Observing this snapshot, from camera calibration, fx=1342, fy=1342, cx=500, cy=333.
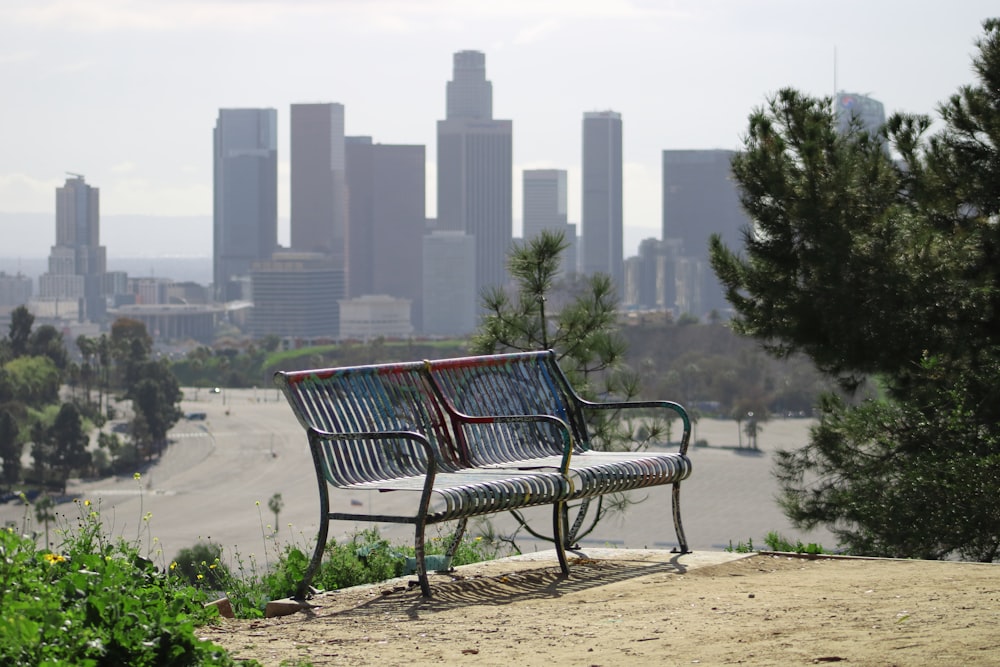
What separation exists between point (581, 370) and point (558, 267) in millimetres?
640

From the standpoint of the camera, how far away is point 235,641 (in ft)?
10.4

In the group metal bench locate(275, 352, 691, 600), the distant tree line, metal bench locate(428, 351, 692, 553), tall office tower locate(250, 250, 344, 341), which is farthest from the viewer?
tall office tower locate(250, 250, 344, 341)

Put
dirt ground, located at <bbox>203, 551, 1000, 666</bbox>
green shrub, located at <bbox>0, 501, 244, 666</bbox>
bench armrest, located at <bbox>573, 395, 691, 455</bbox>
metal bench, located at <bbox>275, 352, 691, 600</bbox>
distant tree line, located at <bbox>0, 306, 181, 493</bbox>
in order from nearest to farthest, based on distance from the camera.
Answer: green shrub, located at <bbox>0, 501, 244, 666</bbox> < dirt ground, located at <bbox>203, 551, 1000, 666</bbox> < metal bench, located at <bbox>275, 352, 691, 600</bbox> < bench armrest, located at <bbox>573, 395, 691, 455</bbox> < distant tree line, located at <bbox>0, 306, 181, 493</bbox>

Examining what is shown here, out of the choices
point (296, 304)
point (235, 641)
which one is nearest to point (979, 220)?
point (235, 641)

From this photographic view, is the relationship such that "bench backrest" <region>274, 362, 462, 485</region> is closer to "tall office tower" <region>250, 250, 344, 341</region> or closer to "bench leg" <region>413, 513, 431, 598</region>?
"bench leg" <region>413, 513, 431, 598</region>

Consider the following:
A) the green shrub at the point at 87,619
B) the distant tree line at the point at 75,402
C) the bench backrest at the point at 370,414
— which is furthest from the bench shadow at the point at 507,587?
the distant tree line at the point at 75,402

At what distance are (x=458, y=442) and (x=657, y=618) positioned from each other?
129 centimetres

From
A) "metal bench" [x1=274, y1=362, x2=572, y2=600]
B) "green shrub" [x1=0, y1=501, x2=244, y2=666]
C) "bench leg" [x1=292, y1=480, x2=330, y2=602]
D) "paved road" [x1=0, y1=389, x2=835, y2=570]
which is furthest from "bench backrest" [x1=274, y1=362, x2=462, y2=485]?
"paved road" [x1=0, y1=389, x2=835, y2=570]

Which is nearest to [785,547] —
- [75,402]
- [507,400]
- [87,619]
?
[507,400]

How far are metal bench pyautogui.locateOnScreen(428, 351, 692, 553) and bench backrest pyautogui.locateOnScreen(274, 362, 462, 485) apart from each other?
0.21ft

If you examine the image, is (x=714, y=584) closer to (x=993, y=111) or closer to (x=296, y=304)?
(x=993, y=111)

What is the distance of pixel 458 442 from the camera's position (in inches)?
179

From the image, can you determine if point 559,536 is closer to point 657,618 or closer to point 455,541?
point 455,541

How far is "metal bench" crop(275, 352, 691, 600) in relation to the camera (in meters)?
3.88
